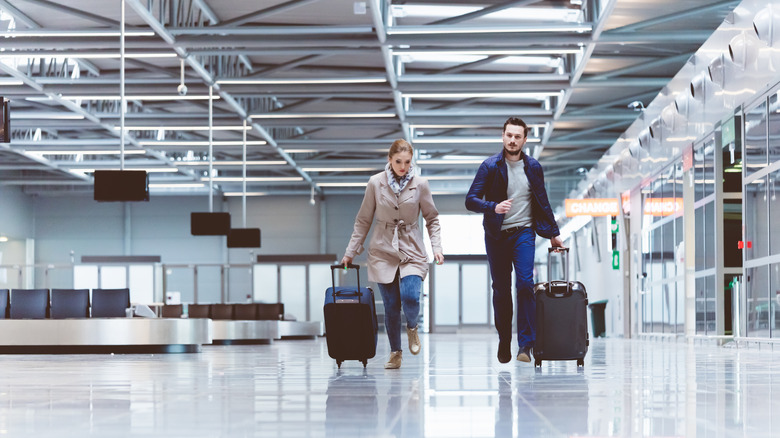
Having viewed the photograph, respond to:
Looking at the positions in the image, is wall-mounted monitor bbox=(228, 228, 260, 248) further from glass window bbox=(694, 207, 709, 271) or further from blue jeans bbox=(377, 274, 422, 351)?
blue jeans bbox=(377, 274, 422, 351)

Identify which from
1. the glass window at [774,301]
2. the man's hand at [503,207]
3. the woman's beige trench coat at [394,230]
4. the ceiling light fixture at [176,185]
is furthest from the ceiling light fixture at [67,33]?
the ceiling light fixture at [176,185]

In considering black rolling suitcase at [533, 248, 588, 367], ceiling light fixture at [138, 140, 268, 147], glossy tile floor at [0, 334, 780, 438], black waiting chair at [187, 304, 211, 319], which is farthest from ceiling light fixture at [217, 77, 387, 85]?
glossy tile floor at [0, 334, 780, 438]

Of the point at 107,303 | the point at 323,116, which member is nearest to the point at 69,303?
the point at 107,303

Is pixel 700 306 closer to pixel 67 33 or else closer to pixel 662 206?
pixel 662 206

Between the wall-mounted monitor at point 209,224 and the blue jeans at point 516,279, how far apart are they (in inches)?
619

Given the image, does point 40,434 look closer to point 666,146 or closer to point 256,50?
point 256,50

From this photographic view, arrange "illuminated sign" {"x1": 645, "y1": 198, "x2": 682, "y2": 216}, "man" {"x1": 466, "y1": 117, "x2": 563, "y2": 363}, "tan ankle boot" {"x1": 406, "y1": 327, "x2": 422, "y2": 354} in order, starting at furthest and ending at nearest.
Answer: "illuminated sign" {"x1": 645, "y1": 198, "x2": 682, "y2": 216}
"tan ankle boot" {"x1": 406, "y1": 327, "x2": 422, "y2": 354}
"man" {"x1": 466, "y1": 117, "x2": 563, "y2": 363}

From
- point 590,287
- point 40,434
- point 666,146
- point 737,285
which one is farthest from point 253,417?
point 590,287

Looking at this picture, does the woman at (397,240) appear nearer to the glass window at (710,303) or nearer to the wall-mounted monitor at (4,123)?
the wall-mounted monitor at (4,123)

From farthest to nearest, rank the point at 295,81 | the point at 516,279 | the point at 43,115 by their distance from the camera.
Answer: the point at 43,115 < the point at 295,81 < the point at 516,279

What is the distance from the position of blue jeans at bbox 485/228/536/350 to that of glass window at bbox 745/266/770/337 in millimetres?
6783

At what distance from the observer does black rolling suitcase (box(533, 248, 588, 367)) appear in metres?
6.93

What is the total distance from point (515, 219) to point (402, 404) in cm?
307

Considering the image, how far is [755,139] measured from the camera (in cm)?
1336
